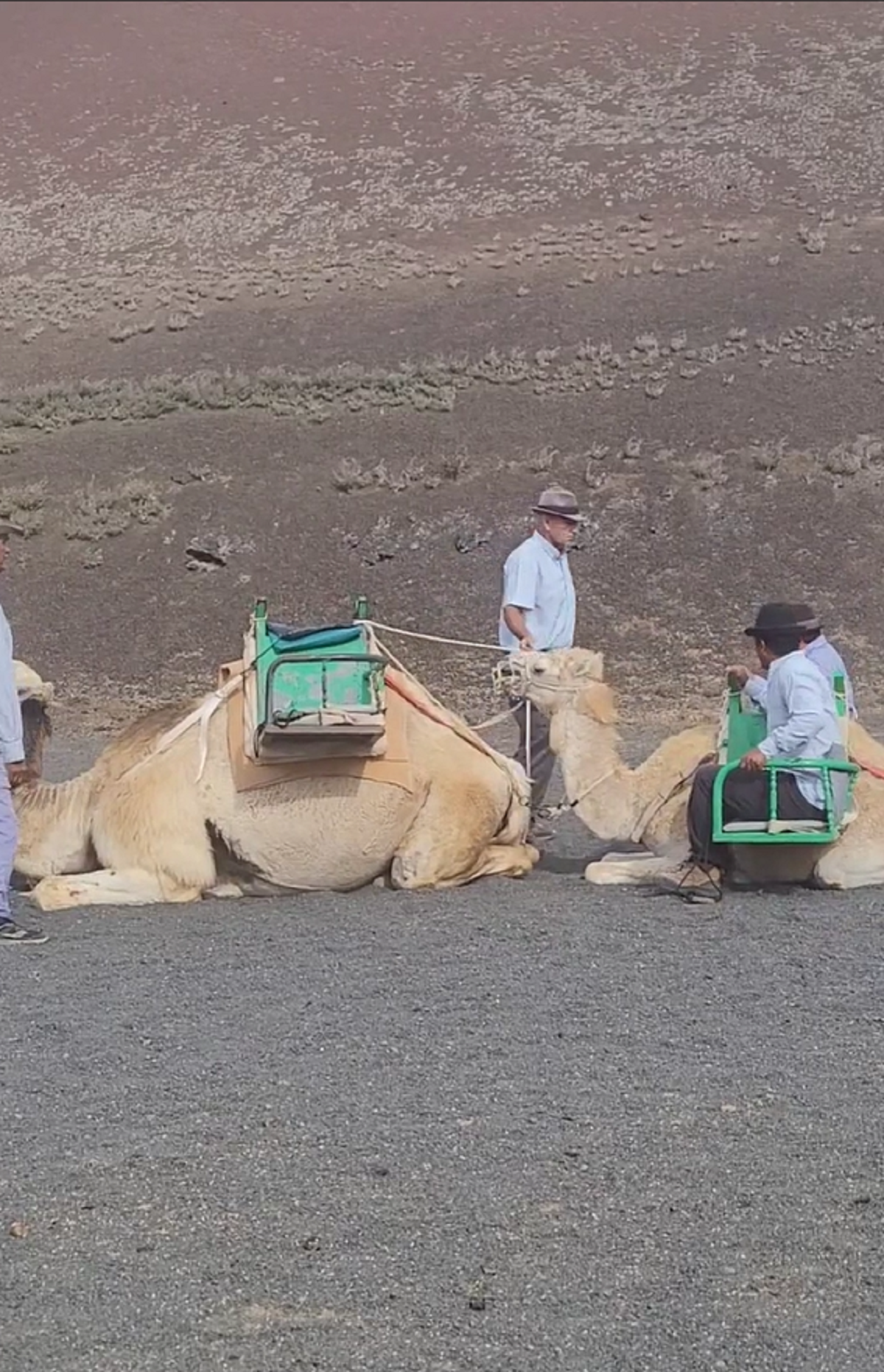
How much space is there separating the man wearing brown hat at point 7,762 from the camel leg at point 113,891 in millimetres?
233

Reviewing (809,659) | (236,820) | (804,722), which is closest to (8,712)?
(236,820)

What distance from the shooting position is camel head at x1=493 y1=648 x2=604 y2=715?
8.12 meters

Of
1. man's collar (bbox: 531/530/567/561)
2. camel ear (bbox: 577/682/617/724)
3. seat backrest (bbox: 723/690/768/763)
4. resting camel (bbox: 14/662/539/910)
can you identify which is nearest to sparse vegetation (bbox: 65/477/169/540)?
man's collar (bbox: 531/530/567/561)

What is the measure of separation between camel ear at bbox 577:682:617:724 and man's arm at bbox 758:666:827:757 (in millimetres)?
1021

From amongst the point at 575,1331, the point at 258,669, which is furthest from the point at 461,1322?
the point at 258,669

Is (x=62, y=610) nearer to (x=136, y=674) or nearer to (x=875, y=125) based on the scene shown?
(x=136, y=674)

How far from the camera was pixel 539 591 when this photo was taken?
9.09 m

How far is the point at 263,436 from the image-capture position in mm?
29797

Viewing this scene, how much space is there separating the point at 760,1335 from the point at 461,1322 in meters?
0.68

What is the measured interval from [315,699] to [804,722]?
219 centimetres

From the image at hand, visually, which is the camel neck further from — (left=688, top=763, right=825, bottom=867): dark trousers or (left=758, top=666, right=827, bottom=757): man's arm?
(left=758, top=666, right=827, bottom=757): man's arm

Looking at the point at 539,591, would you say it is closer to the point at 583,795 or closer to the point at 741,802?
the point at 583,795

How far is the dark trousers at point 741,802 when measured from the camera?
732 centimetres

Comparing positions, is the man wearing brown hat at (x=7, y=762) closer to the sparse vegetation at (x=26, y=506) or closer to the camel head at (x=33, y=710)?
the camel head at (x=33, y=710)
